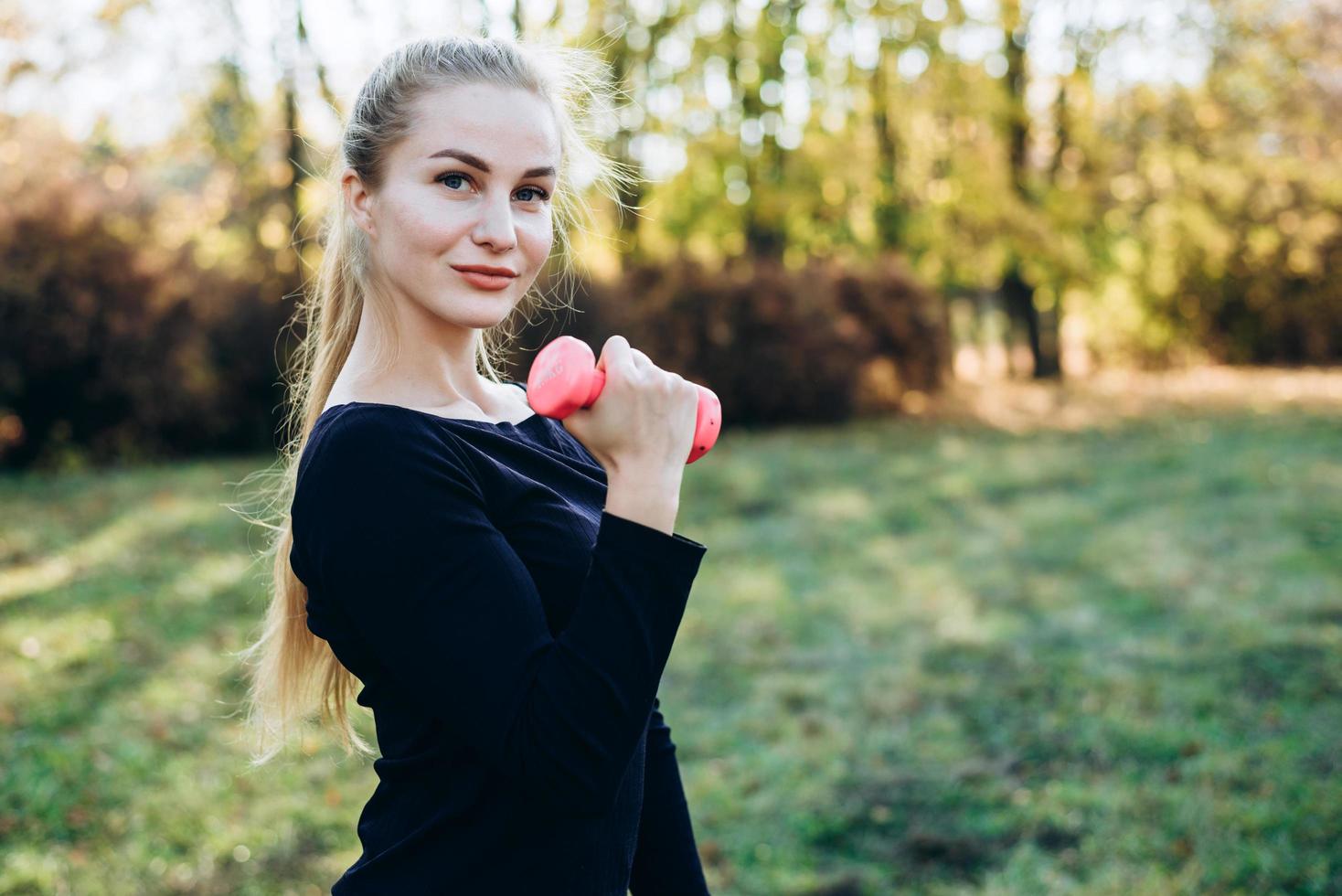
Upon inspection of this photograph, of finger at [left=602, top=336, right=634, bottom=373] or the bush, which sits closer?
finger at [left=602, top=336, right=634, bottom=373]

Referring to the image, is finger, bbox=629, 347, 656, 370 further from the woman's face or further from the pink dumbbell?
the woman's face

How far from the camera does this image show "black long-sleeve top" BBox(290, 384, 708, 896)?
1.30 metres

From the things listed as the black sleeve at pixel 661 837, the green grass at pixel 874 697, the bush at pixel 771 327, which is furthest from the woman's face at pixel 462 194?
the bush at pixel 771 327

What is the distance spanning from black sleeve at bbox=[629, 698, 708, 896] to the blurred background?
1.25 m

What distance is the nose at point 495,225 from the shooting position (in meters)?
1.54

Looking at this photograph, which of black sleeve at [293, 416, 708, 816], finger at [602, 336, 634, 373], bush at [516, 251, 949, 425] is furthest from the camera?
bush at [516, 251, 949, 425]

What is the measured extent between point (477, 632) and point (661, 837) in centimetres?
86

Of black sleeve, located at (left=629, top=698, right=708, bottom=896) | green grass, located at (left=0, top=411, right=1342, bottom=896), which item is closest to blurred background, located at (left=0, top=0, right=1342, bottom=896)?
green grass, located at (left=0, top=411, right=1342, bottom=896)

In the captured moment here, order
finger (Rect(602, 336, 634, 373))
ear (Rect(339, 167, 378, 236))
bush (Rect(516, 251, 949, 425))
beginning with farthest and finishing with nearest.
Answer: bush (Rect(516, 251, 949, 425)), ear (Rect(339, 167, 378, 236)), finger (Rect(602, 336, 634, 373))

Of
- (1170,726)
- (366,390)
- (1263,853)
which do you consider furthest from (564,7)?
(366,390)

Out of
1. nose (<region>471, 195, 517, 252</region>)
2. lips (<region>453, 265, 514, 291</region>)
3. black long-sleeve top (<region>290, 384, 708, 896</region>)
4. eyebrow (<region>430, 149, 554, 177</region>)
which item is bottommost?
black long-sleeve top (<region>290, 384, 708, 896</region>)

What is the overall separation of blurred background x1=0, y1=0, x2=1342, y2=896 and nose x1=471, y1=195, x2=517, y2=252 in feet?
1.17

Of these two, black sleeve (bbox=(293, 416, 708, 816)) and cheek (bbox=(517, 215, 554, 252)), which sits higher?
cheek (bbox=(517, 215, 554, 252))

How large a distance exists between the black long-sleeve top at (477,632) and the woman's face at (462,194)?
0.21 meters
